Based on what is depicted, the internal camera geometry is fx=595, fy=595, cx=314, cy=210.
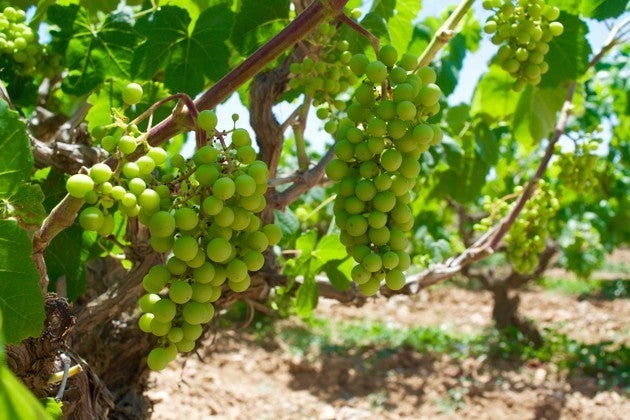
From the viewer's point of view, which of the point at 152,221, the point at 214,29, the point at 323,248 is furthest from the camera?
the point at 323,248

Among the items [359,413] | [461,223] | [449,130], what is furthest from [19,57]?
[461,223]

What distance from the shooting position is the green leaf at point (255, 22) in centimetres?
176

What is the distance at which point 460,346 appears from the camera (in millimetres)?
6211

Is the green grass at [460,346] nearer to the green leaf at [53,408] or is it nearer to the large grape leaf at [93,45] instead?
the large grape leaf at [93,45]

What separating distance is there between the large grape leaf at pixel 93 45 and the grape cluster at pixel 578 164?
191 cm

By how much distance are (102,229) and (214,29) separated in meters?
0.95

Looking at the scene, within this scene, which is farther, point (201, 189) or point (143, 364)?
point (143, 364)

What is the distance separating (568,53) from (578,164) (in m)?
0.69

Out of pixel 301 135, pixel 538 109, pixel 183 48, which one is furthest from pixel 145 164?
pixel 538 109

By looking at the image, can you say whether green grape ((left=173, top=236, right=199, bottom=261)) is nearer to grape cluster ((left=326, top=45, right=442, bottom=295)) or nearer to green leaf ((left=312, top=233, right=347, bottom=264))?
grape cluster ((left=326, top=45, right=442, bottom=295))

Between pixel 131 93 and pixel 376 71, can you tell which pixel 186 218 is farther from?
pixel 376 71

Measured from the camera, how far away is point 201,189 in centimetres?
95

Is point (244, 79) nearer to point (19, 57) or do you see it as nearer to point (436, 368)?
point (19, 57)

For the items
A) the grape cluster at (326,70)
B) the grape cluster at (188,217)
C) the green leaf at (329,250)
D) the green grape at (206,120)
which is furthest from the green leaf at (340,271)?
the green grape at (206,120)
